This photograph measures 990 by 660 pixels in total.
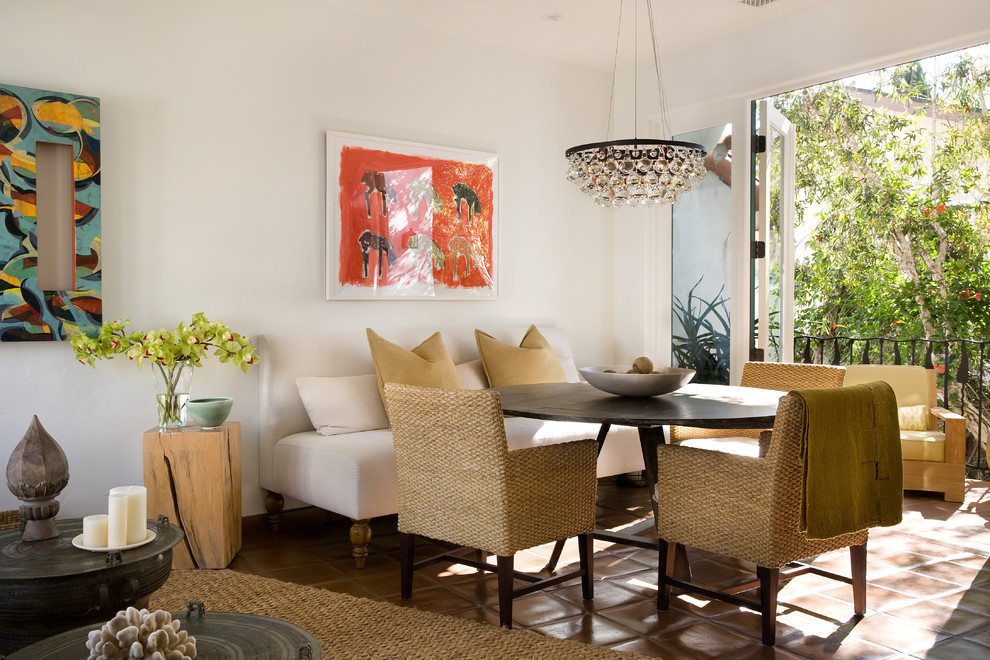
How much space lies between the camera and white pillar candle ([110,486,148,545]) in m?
2.12

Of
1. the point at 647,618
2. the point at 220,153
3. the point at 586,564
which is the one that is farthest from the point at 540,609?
the point at 220,153

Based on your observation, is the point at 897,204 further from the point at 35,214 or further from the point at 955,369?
the point at 35,214

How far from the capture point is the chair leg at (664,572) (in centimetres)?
278

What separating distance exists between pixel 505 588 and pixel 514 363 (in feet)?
6.07

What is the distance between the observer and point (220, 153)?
12.6 ft

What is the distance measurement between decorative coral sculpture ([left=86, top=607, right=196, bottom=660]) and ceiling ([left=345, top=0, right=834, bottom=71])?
345cm

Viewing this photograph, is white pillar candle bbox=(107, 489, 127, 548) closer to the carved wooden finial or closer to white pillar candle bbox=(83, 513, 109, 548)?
white pillar candle bbox=(83, 513, 109, 548)

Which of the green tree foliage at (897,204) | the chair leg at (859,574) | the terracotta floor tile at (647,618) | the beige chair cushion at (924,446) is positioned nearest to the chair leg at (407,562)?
the terracotta floor tile at (647,618)

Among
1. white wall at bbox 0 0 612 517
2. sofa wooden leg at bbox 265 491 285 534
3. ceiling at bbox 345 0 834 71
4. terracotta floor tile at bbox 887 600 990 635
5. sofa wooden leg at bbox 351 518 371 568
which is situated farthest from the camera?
ceiling at bbox 345 0 834 71

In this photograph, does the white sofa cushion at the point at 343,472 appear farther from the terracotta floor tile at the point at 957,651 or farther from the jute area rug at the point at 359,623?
the terracotta floor tile at the point at 957,651

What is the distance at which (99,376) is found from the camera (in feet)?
11.5

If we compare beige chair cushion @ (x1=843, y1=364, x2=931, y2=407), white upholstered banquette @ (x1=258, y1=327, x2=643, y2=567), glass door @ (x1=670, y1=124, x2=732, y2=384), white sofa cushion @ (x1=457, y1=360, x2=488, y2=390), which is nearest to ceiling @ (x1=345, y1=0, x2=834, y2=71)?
glass door @ (x1=670, y1=124, x2=732, y2=384)

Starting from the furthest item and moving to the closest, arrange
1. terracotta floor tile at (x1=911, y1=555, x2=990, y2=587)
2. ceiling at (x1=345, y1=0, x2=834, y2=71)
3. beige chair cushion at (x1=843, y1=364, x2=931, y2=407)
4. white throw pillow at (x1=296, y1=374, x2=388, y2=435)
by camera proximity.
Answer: beige chair cushion at (x1=843, y1=364, x2=931, y2=407), ceiling at (x1=345, y1=0, x2=834, y2=71), white throw pillow at (x1=296, y1=374, x2=388, y2=435), terracotta floor tile at (x1=911, y1=555, x2=990, y2=587)

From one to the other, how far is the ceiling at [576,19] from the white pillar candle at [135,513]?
2947mm
